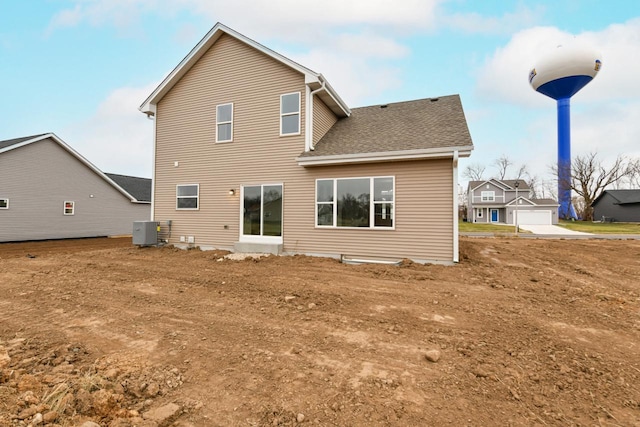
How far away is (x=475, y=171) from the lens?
56.2 m

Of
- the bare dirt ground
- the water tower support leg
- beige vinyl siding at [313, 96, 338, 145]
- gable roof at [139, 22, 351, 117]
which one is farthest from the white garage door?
beige vinyl siding at [313, 96, 338, 145]

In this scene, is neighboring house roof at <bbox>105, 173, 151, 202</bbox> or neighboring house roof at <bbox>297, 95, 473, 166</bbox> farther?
neighboring house roof at <bbox>105, 173, 151, 202</bbox>

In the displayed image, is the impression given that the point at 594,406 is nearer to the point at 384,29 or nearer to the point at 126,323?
the point at 126,323

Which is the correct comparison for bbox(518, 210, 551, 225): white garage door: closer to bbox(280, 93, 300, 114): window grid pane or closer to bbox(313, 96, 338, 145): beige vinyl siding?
bbox(313, 96, 338, 145): beige vinyl siding

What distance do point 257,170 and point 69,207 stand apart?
1494 centimetres

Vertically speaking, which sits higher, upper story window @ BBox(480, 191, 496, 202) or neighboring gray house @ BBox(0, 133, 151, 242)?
upper story window @ BBox(480, 191, 496, 202)

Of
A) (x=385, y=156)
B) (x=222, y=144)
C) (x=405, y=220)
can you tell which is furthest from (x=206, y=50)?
(x=405, y=220)

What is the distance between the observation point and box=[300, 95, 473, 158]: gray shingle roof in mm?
7988

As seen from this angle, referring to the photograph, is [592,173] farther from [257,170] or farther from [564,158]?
[257,170]

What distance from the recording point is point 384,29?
47.2ft

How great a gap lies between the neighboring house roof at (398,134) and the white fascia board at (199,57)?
2318 mm

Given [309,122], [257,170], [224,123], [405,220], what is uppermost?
[224,123]

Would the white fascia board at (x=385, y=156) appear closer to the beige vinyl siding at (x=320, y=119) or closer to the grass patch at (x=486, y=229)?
the beige vinyl siding at (x=320, y=119)

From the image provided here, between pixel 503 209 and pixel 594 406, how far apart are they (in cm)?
4325
